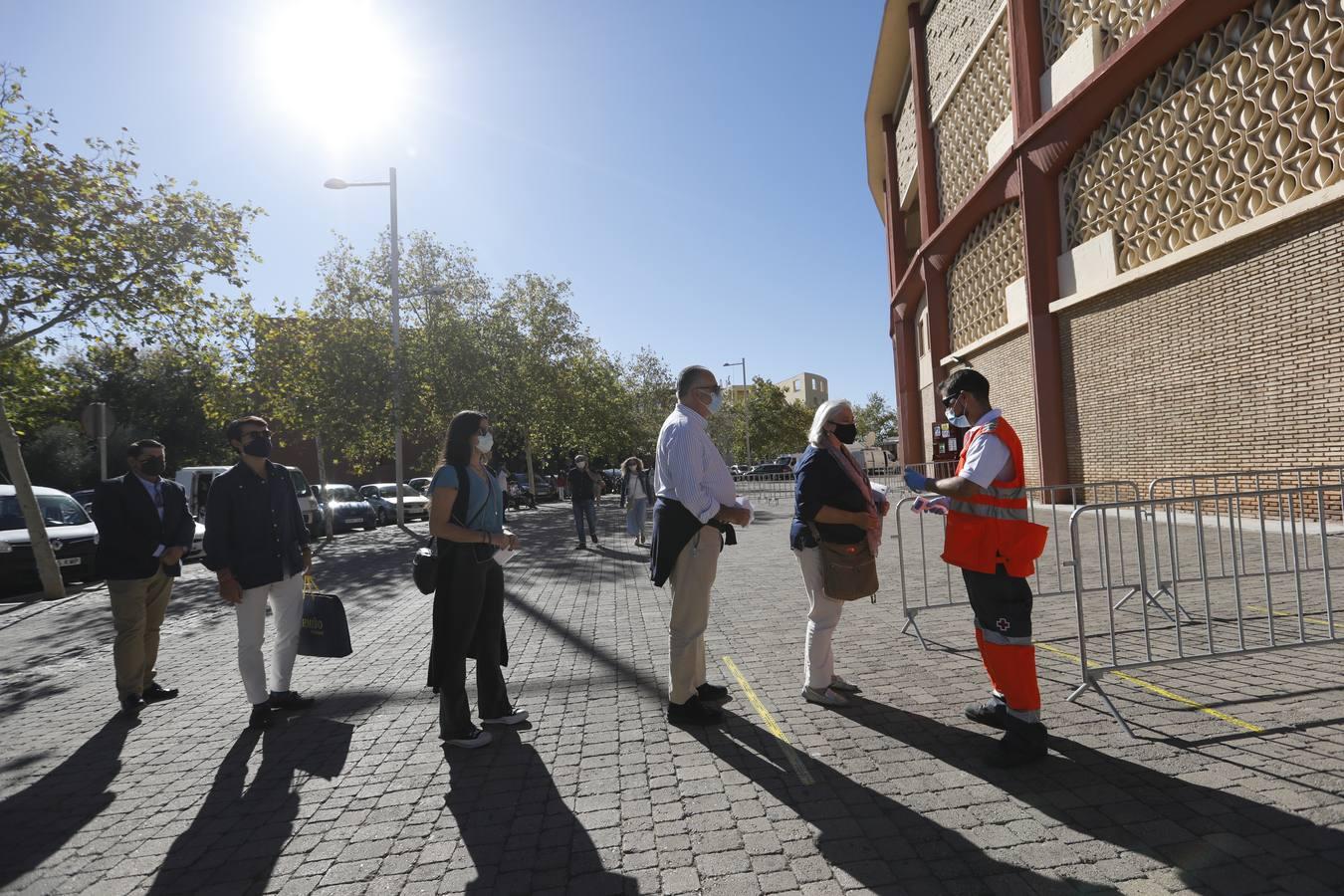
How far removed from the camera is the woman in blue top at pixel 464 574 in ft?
13.4

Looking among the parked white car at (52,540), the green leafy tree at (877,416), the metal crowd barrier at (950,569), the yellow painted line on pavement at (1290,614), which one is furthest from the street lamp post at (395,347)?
the green leafy tree at (877,416)

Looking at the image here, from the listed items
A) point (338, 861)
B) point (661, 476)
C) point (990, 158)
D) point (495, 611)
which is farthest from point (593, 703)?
point (990, 158)

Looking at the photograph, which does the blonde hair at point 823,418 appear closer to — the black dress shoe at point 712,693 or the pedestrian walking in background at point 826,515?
the pedestrian walking in background at point 826,515

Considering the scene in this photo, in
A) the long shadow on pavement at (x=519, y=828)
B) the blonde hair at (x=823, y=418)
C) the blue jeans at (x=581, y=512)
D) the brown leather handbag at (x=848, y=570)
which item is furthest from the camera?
the blue jeans at (x=581, y=512)

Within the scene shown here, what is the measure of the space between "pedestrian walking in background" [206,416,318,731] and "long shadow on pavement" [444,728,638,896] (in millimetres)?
1595

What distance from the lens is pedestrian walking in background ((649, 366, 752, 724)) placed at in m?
4.10

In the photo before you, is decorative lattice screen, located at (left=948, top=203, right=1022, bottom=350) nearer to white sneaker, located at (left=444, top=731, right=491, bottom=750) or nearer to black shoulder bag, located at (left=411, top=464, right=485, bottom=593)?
black shoulder bag, located at (left=411, top=464, right=485, bottom=593)

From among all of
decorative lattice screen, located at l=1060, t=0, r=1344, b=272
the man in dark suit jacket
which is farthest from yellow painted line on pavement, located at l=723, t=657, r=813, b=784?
decorative lattice screen, located at l=1060, t=0, r=1344, b=272

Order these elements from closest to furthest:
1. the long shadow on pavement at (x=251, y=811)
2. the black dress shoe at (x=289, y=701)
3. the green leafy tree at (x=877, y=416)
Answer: the long shadow on pavement at (x=251, y=811)
the black dress shoe at (x=289, y=701)
the green leafy tree at (x=877, y=416)

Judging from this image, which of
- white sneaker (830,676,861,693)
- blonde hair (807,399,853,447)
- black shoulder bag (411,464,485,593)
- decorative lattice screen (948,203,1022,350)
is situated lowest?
white sneaker (830,676,861,693)

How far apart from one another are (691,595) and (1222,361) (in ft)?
42.9

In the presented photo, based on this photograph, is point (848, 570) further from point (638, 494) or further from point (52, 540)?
point (52, 540)

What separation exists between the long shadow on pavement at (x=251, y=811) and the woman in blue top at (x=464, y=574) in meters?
0.66

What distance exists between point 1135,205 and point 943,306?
1093 centimetres
